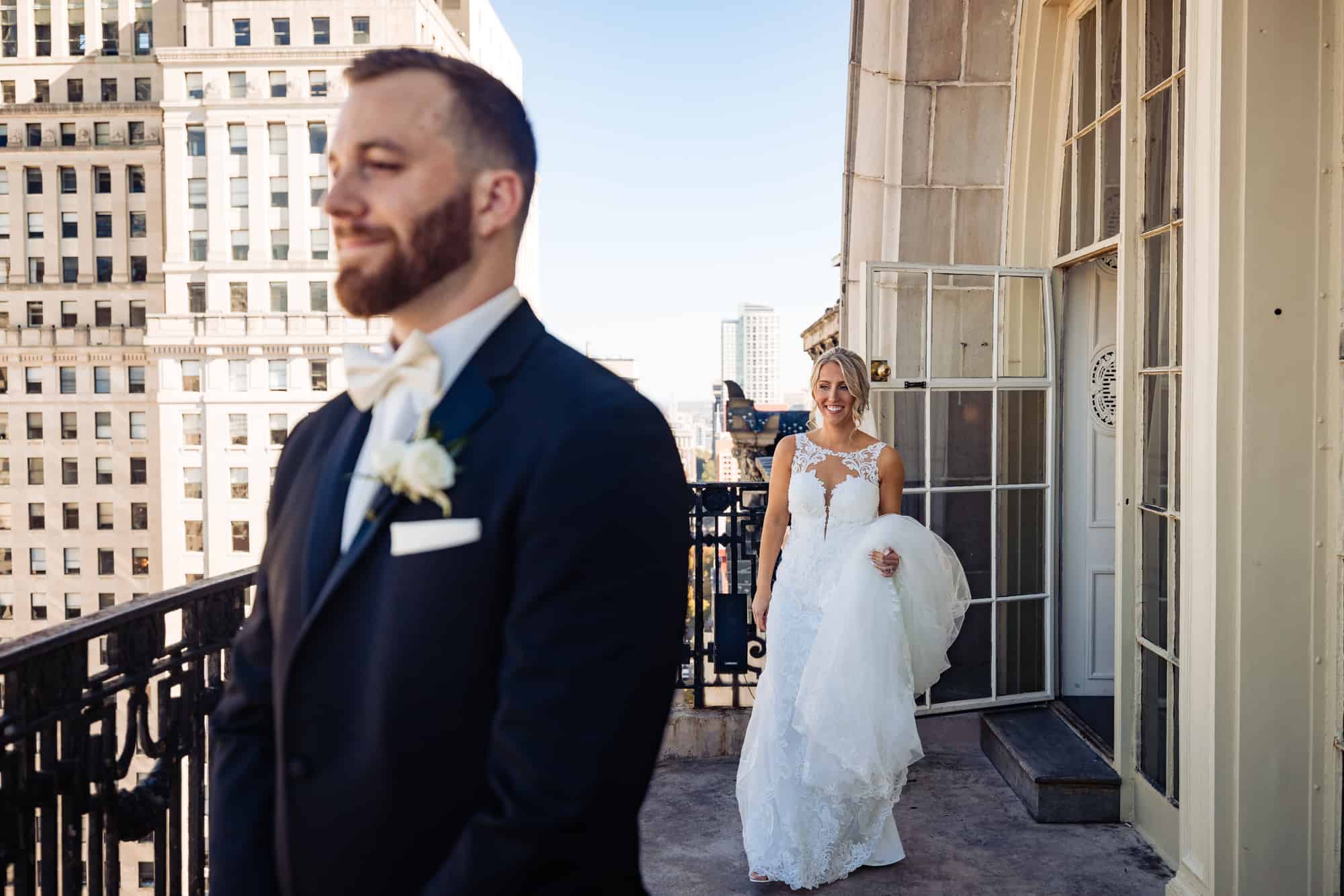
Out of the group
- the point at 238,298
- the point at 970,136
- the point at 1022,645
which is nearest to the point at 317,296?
the point at 238,298

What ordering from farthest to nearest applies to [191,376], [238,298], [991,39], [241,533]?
[238,298]
[191,376]
[241,533]
[991,39]

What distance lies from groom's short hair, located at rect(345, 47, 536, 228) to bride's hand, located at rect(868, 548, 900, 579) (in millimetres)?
2826

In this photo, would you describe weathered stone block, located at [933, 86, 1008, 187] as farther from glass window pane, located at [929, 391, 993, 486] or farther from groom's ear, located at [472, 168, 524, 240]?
groom's ear, located at [472, 168, 524, 240]

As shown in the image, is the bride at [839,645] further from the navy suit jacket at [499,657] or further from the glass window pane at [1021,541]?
the navy suit jacket at [499,657]

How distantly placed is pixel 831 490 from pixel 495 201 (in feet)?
9.70

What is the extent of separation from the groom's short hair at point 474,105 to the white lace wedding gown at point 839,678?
280cm

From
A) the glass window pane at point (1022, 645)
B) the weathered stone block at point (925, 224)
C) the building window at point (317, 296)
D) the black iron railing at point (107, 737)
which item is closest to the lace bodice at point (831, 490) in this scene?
the glass window pane at point (1022, 645)

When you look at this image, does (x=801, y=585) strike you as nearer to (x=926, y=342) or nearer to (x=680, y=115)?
(x=926, y=342)

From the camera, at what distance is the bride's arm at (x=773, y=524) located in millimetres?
4105

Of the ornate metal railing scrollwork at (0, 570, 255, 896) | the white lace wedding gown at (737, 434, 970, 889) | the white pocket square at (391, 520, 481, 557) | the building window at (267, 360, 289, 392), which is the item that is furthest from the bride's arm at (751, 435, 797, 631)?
the building window at (267, 360, 289, 392)

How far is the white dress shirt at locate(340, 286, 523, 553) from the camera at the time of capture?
1.25m

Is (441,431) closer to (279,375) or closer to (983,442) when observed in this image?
(983,442)

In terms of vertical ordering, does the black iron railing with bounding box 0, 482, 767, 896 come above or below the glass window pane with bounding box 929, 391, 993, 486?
below

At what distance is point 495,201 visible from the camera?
1.23m
